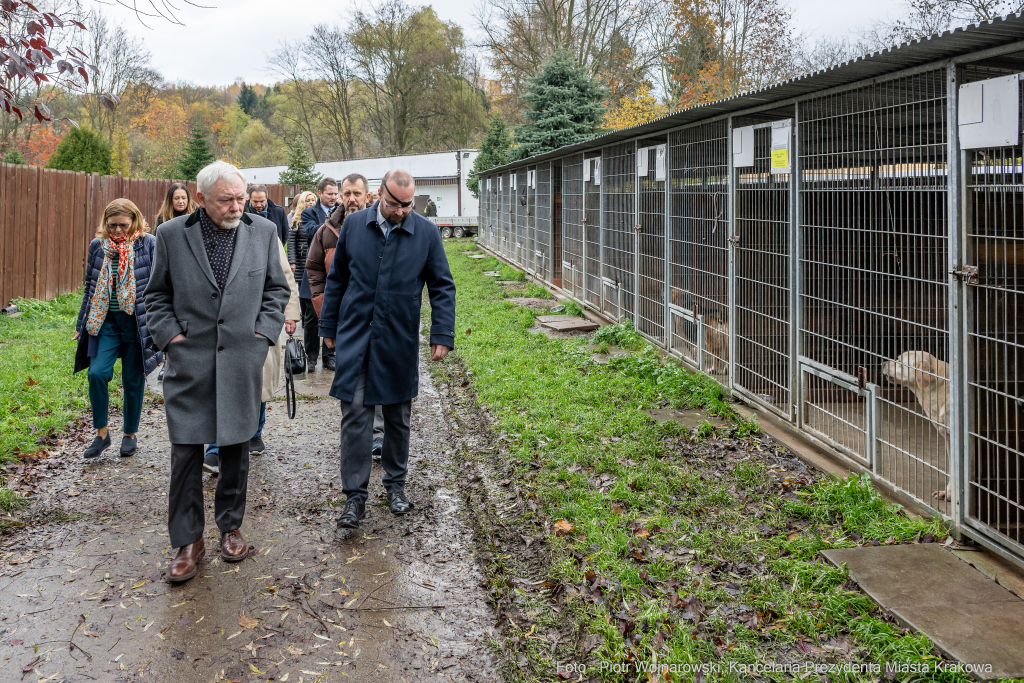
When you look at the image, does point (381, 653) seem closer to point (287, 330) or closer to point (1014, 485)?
point (287, 330)

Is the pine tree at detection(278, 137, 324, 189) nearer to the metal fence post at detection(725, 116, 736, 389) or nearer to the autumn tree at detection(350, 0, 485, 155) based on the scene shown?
the autumn tree at detection(350, 0, 485, 155)

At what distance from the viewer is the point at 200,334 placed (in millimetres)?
4449

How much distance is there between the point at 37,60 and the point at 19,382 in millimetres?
5469

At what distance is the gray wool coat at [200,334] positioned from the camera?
4422 mm

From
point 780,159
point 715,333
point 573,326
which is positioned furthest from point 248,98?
point 780,159

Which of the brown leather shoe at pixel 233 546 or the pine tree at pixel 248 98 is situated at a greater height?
the pine tree at pixel 248 98

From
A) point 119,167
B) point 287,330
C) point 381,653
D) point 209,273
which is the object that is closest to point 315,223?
point 287,330

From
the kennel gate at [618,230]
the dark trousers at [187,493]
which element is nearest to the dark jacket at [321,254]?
the dark trousers at [187,493]

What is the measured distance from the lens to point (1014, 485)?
4.22 m

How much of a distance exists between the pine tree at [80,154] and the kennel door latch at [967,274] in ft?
96.9

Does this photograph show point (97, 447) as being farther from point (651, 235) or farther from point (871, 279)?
point (651, 235)

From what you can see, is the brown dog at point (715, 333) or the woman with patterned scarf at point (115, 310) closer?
the woman with patterned scarf at point (115, 310)

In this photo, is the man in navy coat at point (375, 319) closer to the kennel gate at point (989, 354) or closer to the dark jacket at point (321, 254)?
the dark jacket at point (321, 254)

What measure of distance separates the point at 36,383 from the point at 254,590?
572 cm
